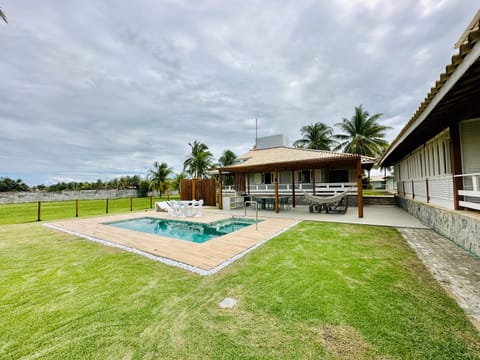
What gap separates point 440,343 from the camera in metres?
1.94

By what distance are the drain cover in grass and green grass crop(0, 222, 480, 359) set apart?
8cm

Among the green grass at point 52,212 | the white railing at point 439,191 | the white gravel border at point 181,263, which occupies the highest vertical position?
the white railing at point 439,191

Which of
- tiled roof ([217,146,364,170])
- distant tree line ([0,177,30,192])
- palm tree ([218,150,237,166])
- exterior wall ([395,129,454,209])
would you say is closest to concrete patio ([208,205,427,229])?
exterior wall ([395,129,454,209])

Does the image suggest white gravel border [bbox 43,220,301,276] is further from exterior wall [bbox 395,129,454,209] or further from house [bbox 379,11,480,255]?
exterior wall [bbox 395,129,454,209]

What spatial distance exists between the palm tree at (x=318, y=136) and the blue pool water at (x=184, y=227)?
21.9 m

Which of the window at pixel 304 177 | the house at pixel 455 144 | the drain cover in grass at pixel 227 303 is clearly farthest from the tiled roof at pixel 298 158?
the drain cover in grass at pixel 227 303

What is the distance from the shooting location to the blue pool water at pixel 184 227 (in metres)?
7.48

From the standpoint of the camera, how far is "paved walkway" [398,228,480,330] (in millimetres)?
2676

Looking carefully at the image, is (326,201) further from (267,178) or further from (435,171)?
(267,178)

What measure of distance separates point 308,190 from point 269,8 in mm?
10158

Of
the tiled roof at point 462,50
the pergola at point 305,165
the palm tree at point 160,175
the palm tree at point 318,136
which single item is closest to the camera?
the tiled roof at point 462,50

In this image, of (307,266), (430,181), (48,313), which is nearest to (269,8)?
(430,181)

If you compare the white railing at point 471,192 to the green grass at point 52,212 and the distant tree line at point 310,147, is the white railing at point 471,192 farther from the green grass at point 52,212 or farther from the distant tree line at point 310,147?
the distant tree line at point 310,147

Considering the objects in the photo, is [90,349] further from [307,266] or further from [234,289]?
[307,266]
